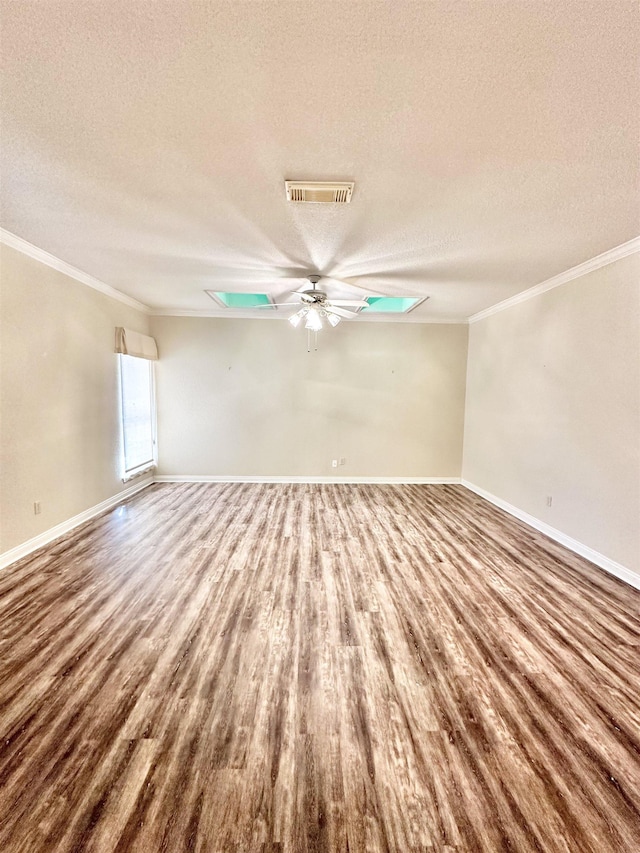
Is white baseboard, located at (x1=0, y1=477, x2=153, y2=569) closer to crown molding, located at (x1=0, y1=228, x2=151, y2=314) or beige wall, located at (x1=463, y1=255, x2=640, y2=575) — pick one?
crown molding, located at (x1=0, y1=228, x2=151, y2=314)

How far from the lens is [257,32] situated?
3.66 ft

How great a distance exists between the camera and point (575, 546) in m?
3.14

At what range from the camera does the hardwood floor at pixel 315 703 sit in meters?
1.12

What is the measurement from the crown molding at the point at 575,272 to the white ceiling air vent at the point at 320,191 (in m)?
2.38

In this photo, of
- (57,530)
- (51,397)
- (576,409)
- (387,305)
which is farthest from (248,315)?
(576,409)

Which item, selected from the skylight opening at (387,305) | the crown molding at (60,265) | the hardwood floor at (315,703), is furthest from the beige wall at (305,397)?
the hardwood floor at (315,703)

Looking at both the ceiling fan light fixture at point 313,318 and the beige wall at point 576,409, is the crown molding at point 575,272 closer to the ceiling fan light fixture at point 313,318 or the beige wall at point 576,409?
the beige wall at point 576,409

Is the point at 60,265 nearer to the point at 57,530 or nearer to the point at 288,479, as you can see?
the point at 57,530

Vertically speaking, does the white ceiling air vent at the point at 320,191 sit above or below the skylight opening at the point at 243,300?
below

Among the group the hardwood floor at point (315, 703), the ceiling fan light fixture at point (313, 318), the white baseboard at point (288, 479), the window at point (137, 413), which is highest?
the ceiling fan light fixture at point (313, 318)

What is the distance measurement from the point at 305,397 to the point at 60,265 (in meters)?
3.37

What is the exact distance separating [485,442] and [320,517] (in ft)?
9.12

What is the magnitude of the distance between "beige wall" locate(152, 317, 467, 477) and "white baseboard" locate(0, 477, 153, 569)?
112cm

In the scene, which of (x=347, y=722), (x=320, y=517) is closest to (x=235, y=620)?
(x=347, y=722)
